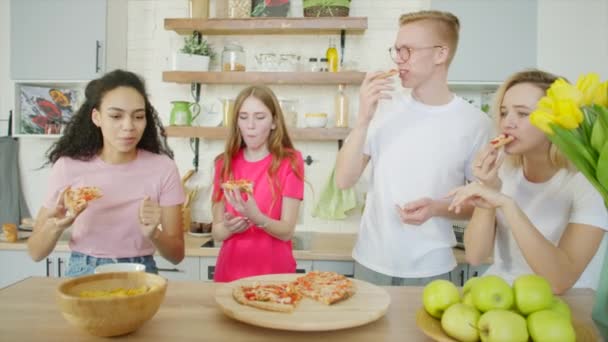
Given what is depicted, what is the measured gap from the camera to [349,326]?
946 mm

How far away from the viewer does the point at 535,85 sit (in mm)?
1413

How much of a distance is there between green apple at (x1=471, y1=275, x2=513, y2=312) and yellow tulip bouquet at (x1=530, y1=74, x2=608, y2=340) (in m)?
0.24

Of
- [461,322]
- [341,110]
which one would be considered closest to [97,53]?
[341,110]

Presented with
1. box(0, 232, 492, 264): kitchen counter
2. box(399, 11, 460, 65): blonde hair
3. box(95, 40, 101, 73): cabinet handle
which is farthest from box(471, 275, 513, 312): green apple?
box(95, 40, 101, 73): cabinet handle

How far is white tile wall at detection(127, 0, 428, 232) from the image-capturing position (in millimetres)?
3158

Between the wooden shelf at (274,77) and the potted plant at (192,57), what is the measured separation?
0.06 m

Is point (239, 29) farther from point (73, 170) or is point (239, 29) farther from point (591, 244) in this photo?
point (591, 244)

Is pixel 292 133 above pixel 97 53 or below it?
below

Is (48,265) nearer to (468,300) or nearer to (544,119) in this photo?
(468,300)

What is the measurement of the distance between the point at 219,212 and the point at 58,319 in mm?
909

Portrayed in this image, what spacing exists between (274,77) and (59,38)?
52.7 inches

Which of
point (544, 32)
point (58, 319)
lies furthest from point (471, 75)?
point (58, 319)

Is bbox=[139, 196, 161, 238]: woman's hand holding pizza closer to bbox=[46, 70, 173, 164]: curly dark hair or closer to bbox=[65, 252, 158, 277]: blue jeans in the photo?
bbox=[65, 252, 158, 277]: blue jeans

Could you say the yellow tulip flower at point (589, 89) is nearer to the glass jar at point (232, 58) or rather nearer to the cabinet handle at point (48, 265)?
the glass jar at point (232, 58)
